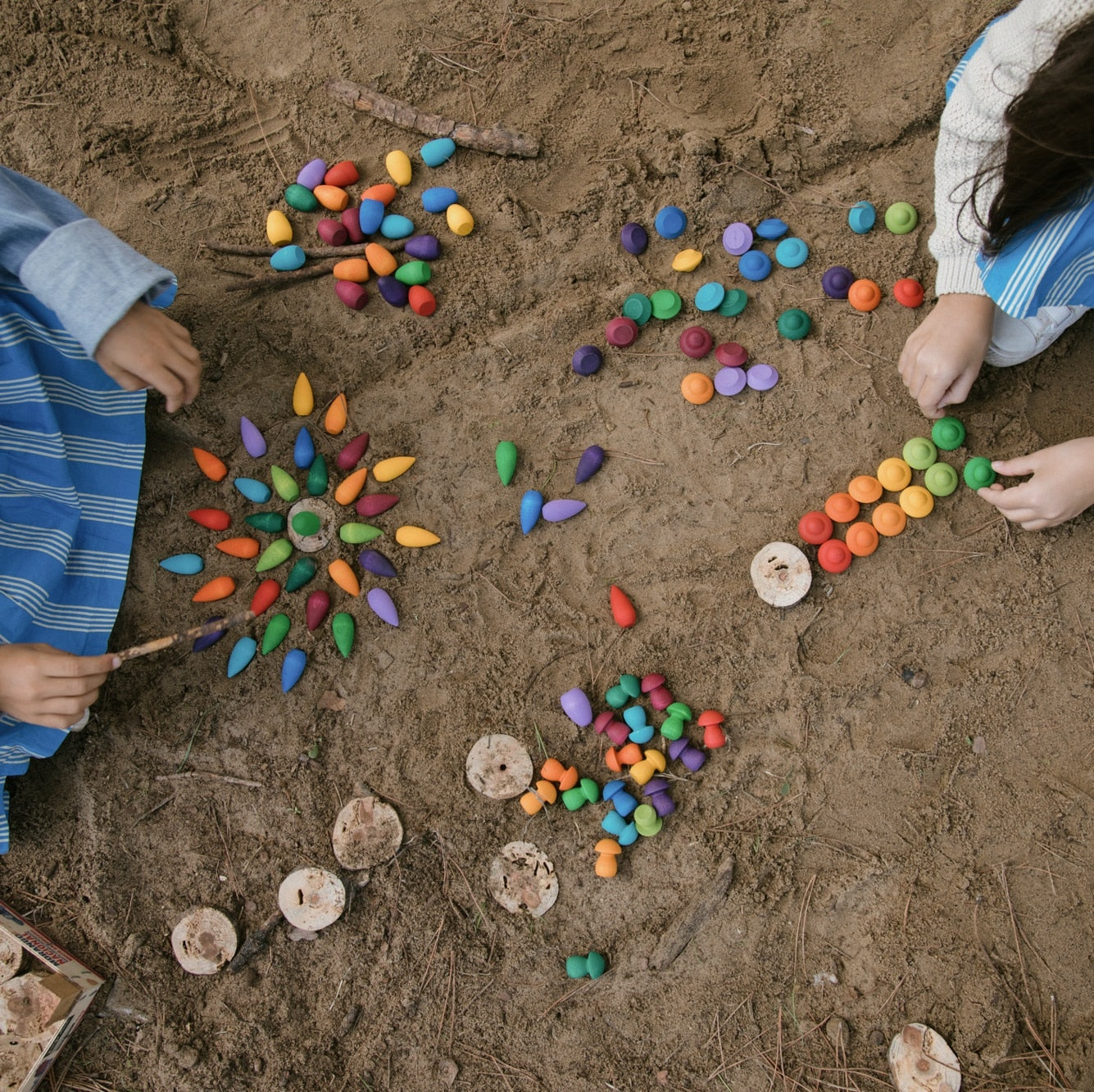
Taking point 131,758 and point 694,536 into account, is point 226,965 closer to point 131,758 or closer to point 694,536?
point 131,758

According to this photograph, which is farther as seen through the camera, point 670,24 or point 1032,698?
point 670,24

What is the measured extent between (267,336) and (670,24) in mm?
1201

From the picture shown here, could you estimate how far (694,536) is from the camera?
195cm

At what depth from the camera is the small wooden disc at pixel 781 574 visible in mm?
1888

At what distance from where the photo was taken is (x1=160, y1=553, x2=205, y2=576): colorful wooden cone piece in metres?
1.97

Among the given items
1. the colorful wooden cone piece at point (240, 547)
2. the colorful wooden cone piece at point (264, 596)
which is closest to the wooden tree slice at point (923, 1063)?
the colorful wooden cone piece at point (264, 596)

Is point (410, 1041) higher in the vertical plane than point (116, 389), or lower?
lower

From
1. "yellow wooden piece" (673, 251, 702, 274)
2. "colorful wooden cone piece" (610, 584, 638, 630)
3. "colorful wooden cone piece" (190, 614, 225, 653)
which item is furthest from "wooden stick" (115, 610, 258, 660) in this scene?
"yellow wooden piece" (673, 251, 702, 274)

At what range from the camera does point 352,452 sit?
1973mm

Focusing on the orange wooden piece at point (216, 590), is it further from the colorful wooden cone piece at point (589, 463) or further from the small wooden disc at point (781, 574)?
the small wooden disc at point (781, 574)

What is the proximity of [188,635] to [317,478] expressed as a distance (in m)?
0.43

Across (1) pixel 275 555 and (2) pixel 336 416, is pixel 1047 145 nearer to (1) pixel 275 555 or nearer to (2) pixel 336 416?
(2) pixel 336 416

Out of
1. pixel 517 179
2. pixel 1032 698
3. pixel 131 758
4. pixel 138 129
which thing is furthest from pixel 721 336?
pixel 131 758

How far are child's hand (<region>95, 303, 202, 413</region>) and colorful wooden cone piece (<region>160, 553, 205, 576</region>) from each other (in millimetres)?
388
